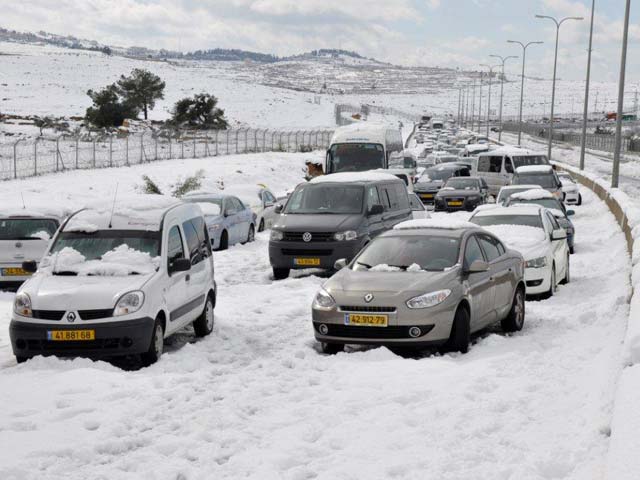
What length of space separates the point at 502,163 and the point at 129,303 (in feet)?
103

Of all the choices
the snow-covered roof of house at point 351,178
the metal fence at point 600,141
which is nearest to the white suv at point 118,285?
the snow-covered roof of house at point 351,178

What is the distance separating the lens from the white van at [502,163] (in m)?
39.3

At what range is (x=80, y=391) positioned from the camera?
8844mm

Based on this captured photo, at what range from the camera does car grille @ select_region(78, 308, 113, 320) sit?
998 cm

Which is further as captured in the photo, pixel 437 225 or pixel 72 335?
pixel 437 225

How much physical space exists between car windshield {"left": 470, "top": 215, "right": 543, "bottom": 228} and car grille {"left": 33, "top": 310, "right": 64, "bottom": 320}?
959 cm

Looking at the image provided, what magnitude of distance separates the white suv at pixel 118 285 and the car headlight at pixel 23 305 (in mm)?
11

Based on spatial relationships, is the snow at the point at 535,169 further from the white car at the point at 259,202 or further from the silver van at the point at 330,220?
the silver van at the point at 330,220

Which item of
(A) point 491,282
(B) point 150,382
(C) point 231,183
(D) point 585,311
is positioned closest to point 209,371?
(B) point 150,382

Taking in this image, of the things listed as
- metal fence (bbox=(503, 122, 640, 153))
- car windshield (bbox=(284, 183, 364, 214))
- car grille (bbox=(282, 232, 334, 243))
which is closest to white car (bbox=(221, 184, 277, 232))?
car windshield (bbox=(284, 183, 364, 214))

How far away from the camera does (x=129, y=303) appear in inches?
398

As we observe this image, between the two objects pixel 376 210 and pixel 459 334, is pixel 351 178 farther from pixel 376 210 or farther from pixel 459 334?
pixel 459 334

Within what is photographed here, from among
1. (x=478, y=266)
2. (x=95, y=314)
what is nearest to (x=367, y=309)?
(x=478, y=266)

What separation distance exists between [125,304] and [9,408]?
213 cm
